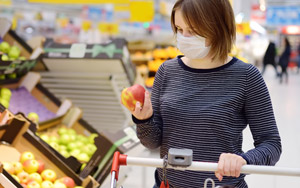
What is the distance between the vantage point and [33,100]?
4.23m

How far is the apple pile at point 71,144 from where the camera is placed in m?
3.52

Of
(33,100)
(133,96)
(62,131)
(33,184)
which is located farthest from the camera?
(33,100)

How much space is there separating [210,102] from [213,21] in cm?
29

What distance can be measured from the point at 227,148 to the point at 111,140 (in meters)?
1.58

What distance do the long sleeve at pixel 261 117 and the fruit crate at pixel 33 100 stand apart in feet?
8.68

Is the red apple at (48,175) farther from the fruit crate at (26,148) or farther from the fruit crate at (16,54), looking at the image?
the fruit crate at (16,54)

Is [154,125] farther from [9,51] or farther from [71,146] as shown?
[9,51]

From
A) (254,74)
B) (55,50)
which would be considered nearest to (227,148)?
(254,74)

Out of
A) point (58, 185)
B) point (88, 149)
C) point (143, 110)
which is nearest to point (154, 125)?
point (143, 110)

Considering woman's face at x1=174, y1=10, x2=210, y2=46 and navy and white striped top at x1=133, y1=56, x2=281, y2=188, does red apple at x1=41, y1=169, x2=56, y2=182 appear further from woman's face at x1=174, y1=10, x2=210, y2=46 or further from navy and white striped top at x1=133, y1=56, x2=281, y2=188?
woman's face at x1=174, y1=10, x2=210, y2=46

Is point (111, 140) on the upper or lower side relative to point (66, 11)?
lower

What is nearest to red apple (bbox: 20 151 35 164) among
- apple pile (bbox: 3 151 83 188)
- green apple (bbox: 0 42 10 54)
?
apple pile (bbox: 3 151 83 188)

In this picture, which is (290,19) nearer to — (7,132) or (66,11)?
(66,11)

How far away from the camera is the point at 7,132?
9.23ft
